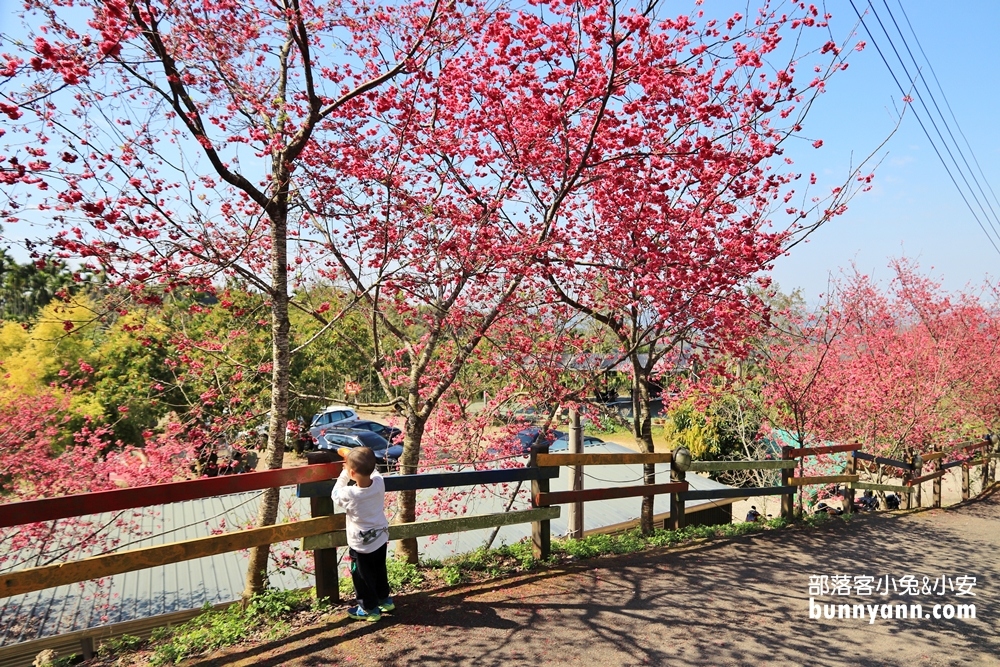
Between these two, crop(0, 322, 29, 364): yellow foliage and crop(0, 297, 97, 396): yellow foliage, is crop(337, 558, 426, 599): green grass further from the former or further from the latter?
crop(0, 322, 29, 364): yellow foliage

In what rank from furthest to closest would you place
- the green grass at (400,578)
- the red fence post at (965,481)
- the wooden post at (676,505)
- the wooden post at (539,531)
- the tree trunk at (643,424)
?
the red fence post at (965,481) < the tree trunk at (643,424) < the wooden post at (676,505) < the wooden post at (539,531) < the green grass at (400,578)

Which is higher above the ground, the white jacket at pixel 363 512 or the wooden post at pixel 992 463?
the white jacket at pixel 363 512

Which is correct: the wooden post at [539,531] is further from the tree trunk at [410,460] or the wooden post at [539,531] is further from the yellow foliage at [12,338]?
the yellow foliage at [12,338]

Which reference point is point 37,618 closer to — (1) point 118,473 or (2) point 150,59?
A: (1) point 118,473

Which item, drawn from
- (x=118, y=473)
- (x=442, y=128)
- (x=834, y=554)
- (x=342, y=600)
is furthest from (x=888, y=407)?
(x=118, y=473)

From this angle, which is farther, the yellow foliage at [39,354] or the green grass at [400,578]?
the yellow foliage at [39,354]

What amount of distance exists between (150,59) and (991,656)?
8260 mm

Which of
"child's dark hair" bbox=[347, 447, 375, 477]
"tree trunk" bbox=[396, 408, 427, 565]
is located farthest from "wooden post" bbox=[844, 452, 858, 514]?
"child's dark hair" bbox=[347, 447, 375, 477]

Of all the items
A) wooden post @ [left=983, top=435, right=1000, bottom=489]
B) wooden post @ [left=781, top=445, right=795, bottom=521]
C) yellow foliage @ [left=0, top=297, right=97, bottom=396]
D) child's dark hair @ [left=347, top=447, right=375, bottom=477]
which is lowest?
wooden post @ [left=983, top=435, right=1000, bottom=489]

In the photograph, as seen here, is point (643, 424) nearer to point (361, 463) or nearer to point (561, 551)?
point (561, 551)

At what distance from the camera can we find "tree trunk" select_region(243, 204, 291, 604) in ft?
16.9

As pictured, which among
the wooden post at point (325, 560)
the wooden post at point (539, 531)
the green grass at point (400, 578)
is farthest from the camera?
the wooden post at point (539, 531)

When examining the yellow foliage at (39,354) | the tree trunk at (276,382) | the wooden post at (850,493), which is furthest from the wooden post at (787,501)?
the yellow foliage at (39,354)

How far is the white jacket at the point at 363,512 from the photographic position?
3.98m
